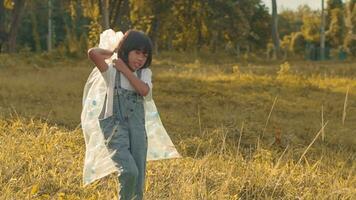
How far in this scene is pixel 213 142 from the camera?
20.8 ft

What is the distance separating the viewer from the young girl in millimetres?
3375

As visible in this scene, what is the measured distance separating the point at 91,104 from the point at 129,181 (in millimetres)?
598

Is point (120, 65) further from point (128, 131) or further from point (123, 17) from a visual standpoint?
point (123, 17)

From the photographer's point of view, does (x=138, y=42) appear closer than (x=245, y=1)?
Yes

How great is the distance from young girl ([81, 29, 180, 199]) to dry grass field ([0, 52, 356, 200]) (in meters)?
0.43

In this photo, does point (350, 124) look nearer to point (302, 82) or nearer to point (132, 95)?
point (302, 82)

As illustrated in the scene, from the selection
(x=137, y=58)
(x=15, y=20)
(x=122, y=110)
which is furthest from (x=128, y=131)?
(x=15, y=20)

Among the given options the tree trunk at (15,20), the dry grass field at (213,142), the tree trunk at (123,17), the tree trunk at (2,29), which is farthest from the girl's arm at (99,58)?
the tree trunk at (2,29)

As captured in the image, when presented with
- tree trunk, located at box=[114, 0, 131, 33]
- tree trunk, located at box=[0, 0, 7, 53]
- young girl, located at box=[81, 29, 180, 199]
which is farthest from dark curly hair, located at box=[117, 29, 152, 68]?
tree trunk, located at box=[0, 0, 7, 53]

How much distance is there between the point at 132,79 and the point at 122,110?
7.7 inches

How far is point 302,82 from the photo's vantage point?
1338 centimetres

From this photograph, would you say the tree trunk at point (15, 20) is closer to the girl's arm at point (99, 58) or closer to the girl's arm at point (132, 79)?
the girl's arm at point (99, 58)

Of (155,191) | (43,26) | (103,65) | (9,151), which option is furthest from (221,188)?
(43,26)

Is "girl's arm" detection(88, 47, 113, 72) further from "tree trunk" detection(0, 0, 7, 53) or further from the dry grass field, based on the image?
"tree trunk" detection(0, 0, 7, 53)
